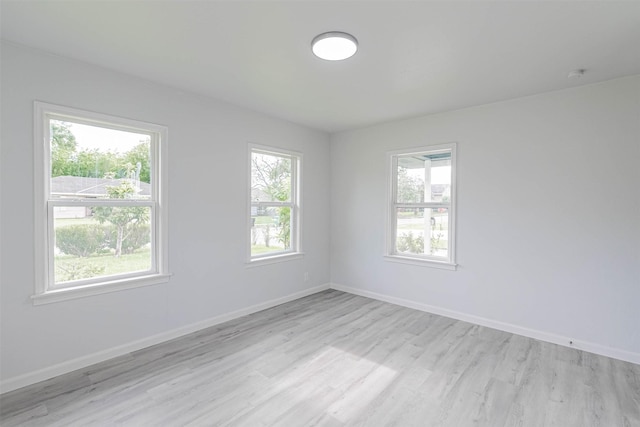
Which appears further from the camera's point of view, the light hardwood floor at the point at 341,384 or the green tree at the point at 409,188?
the green tree at the point at 409,188

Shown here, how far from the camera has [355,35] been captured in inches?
84.6

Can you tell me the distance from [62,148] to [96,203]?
0.51 metres

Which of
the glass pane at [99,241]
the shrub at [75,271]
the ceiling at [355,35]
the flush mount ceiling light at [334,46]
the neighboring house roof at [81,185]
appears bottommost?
the shrub at [75,271]

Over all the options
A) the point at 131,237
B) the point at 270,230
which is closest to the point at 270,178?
the point at 270,230

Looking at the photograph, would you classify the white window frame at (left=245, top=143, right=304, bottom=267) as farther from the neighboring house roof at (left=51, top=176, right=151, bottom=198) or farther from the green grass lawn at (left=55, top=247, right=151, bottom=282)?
the neighboring house roof at (left=51, top=176, right=151, bottom=198)

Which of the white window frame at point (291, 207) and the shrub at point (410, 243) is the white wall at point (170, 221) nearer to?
the white window frame at point (291, 207)

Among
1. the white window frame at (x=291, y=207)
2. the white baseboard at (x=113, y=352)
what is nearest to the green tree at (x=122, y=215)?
the white baseboard at (x=113, y=352)

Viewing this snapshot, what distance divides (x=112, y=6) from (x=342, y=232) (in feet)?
12.7

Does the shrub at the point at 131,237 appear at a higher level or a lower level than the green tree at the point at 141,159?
lower

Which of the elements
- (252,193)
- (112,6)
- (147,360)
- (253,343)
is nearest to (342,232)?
(252,193)

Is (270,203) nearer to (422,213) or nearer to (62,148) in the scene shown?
(422,213)

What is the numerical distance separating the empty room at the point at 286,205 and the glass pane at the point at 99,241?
17 mm

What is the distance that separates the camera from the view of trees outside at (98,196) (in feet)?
8.37

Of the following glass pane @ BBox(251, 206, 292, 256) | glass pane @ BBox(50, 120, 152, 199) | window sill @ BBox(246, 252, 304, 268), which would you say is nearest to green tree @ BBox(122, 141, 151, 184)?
glass pane @ BBox(50, 120, 152, 199)
